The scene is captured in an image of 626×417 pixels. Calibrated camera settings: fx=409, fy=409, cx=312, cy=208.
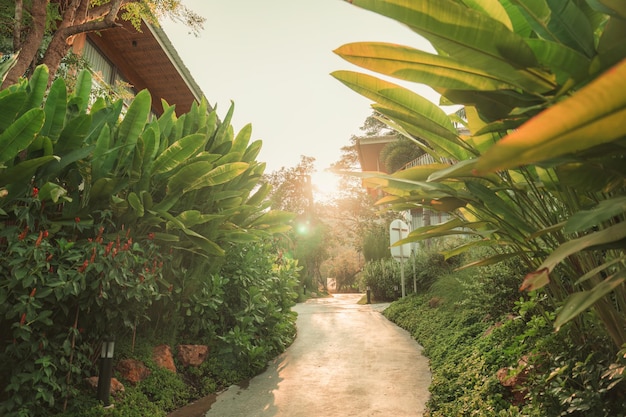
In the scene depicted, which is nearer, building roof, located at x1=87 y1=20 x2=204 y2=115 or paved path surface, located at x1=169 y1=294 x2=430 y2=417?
paved path surface, located at x1=169 y1=294 x2=430 y2=417

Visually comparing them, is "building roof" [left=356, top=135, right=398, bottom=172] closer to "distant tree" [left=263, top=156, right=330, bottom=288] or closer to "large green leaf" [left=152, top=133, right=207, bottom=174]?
"distant tree" [left=263, top=156, right=330, bottom=288]

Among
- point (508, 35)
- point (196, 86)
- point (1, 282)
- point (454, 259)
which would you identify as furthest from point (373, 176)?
point (196, 86)

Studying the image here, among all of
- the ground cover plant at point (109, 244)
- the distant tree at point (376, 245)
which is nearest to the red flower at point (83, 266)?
the ground cover plant at point (109, 244)

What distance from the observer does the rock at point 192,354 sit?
16.1ft

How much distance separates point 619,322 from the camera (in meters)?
1.74

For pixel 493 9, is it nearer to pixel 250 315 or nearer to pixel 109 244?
pixel 109 244

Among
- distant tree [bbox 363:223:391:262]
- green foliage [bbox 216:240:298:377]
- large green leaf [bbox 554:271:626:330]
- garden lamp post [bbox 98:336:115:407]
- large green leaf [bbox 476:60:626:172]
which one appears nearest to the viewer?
large green leaf [bbox 476:60:626:172]

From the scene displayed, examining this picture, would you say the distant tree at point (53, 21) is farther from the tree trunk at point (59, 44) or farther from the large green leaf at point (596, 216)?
the large green leaf at point (596, 216)

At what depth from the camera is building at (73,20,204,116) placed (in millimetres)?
9926

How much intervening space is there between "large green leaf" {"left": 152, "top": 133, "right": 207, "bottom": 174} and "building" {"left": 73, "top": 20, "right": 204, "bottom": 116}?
6424mm

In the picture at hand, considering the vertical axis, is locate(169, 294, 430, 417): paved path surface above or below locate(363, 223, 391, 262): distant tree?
below

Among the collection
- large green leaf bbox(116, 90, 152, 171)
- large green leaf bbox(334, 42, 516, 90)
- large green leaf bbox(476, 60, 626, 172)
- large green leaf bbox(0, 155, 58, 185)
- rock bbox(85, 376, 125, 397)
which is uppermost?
large green leaf bbox(116, 90, 152, 171)

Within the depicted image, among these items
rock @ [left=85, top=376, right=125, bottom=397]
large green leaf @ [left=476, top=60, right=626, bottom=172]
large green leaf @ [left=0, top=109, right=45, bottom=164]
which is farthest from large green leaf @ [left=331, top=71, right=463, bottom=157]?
rock @ [left=85, top=376, right=125, bottom=397]

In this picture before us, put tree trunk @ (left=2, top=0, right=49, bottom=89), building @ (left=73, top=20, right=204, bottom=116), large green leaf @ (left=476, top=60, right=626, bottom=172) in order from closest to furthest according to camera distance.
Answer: large green leaf @ (left=476, top=60, right=626, bottom=172), tree trunk @ (left=2, top=0, right=49, bottom=89), building @ (left=73, top=20, right=204, bottom=116)
